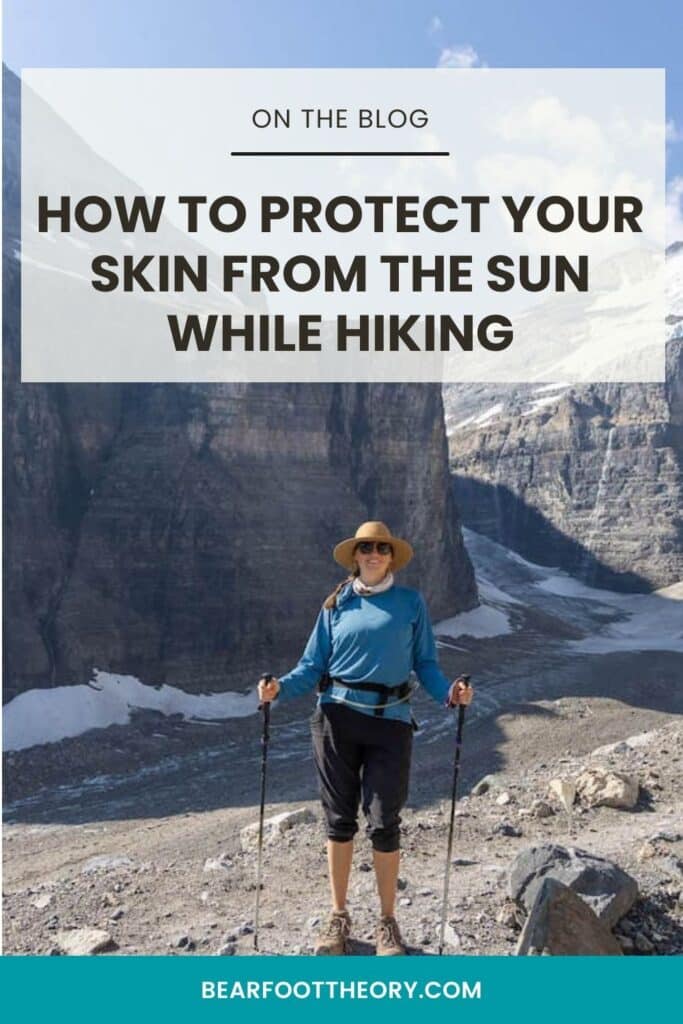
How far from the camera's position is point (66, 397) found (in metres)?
32.8

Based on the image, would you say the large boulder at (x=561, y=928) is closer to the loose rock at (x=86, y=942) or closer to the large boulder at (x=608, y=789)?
the loose rock at (x=86, y=942)

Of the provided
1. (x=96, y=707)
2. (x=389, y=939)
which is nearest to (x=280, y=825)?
(x=389, y=939)

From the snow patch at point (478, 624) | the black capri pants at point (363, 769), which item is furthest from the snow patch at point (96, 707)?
the black capri pants at point (363, 769)

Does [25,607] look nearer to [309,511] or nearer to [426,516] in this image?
[309,511]

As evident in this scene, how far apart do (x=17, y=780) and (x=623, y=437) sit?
75.1 m

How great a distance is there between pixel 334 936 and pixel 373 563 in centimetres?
213

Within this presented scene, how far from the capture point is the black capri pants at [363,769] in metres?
4.95

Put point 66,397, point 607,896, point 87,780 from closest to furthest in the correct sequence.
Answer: point 607,896, point 87,780, point 66,397

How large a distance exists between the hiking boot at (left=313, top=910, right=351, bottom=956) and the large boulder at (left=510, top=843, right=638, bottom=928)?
1.11 m

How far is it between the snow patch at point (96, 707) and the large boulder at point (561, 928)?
22147 mm

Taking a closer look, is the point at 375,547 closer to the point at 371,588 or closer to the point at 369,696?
the point at 371,588

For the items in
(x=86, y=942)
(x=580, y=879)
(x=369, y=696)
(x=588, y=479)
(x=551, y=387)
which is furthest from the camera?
(x=551, y=387)

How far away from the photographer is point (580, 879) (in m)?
5.56

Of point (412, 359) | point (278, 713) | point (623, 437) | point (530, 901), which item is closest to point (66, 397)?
point (278, 713)
